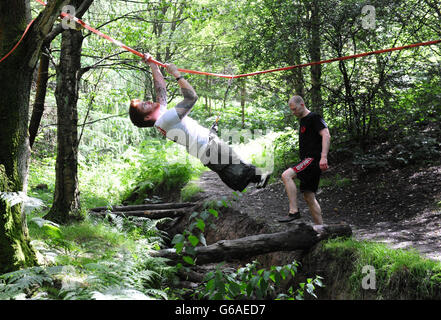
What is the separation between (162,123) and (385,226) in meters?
4.14

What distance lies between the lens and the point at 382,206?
23.4 feet

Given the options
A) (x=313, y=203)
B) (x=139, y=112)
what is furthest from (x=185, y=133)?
(x=313, y=203)

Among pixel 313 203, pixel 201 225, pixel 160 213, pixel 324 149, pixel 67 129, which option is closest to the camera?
pixel 201 225

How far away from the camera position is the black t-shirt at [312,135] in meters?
5.44

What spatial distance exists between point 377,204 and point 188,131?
4563 millimetres

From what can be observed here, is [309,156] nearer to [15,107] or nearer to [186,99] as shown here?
[186,99]

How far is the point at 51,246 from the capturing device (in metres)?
4.80

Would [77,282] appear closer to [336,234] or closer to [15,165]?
[15,165]

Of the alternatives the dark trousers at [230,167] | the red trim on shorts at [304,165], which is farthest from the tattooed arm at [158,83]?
the red trim on shorts at [304,165]

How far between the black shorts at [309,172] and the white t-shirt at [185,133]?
66.1 inches

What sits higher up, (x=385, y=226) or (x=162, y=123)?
(x=162, y=123)

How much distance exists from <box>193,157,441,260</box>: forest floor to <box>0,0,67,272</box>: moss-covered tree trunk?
272 centimetres
